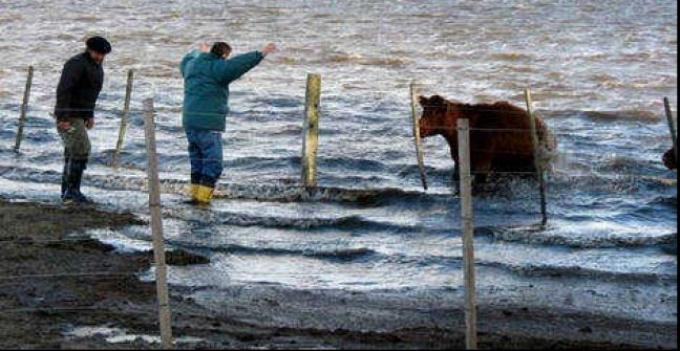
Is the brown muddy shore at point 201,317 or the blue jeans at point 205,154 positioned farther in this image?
the blue jeans at point 205,154

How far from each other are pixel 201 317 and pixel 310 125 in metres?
6.25

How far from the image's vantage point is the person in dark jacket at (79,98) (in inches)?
571

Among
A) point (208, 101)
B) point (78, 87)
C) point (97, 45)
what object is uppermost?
point (97, 45)

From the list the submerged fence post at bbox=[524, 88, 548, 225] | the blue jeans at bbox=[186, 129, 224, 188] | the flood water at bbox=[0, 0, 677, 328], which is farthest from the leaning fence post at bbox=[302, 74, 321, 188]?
the submerged fence post at bbox=[524, 88, 548, 225]

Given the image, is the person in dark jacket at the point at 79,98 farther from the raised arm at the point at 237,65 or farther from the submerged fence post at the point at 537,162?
the submerged fence post at the point at 537,162

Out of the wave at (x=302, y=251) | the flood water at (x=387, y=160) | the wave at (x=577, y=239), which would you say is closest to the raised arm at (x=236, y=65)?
the flood water at (x=387, y=160)

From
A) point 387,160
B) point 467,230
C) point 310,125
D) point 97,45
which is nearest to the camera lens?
point 467,230

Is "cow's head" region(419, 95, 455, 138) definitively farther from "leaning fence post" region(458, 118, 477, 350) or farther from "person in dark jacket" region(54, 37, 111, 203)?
"leaning fence post" region(458, 118, 477, 350)

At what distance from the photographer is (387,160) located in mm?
19312

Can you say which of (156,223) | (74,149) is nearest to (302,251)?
(74,149)

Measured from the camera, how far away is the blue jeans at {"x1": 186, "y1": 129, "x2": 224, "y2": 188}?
15.2 meters

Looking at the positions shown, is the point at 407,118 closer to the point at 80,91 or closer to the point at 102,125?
the point at 102,125

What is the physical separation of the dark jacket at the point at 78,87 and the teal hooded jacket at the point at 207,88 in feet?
3.17

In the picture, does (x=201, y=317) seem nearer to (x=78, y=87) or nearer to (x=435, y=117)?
(x=78, y=87)
